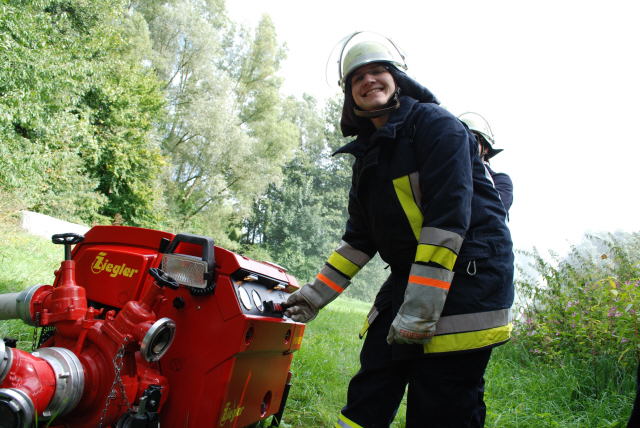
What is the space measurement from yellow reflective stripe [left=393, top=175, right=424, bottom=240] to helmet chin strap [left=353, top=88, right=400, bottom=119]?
33 cm

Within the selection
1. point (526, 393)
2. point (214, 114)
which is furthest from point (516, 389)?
point (214, 114)

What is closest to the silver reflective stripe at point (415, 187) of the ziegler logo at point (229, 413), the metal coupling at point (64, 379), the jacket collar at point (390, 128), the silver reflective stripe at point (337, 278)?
the jacket collar at point (390, 128)

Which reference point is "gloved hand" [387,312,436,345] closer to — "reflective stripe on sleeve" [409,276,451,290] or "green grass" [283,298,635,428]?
"reflective stripe on sleeve" [409,276,451,290]

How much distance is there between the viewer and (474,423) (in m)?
1.95

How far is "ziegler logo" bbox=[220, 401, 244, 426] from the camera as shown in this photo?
6.02ft

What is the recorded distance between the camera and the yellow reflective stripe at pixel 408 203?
1744 mm

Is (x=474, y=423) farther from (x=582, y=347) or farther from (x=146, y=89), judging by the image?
(x=146, y=89)

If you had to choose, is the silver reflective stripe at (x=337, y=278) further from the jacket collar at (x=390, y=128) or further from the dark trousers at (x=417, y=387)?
the jacket collar at (x=390, y=128)

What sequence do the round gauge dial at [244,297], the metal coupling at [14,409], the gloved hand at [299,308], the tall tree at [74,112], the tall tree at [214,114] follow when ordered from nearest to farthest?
1. the metal coupling at [14,409]
2. the round gauge dial at [244,297]
3. the gloved hand at [299,308]
4. the tall tree at [74,112]
5. the tall tree at [214,114]

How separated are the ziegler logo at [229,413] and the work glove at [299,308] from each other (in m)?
0.47

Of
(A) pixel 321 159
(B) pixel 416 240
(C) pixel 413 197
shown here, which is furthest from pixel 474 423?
(A) pixel 321 159

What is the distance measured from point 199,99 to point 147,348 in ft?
76.4

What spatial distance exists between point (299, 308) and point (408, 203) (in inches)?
31.8

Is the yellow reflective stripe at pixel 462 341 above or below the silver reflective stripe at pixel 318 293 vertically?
above
